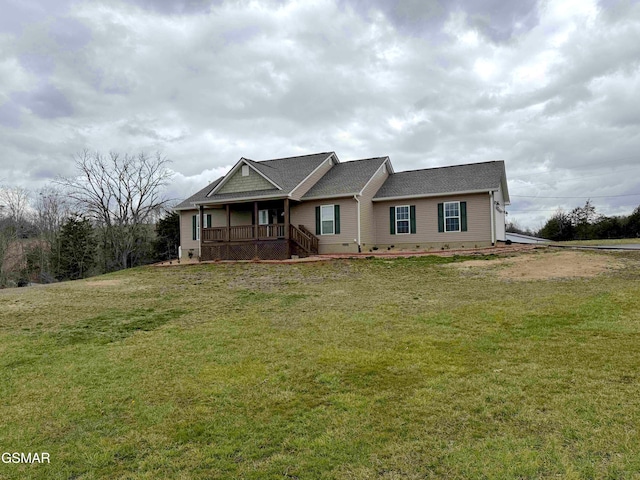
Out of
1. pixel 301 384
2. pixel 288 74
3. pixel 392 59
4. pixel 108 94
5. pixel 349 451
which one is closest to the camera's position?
pixel 349 451

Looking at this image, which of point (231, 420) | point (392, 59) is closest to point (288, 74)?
point (392, 59)

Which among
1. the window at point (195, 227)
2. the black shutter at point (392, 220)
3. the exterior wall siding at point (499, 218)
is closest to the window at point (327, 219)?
the black shutter at point (392, 220)

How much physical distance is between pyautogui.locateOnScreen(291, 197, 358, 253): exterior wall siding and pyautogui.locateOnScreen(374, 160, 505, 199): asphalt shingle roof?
199 cm

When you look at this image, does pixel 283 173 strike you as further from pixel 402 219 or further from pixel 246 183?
pixel 402 219

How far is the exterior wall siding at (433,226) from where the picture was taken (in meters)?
18.8

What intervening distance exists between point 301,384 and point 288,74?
62.2ft

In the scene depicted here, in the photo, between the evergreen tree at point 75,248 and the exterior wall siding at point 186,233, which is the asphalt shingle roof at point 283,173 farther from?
the evergreen tree at point 75,248

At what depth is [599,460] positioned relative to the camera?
10.4ft

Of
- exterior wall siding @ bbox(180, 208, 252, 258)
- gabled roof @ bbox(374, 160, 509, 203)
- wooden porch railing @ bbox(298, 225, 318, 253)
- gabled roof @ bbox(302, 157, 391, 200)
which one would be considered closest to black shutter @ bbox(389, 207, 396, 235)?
gabled roof @ bbox(374, 160, 509, 203)

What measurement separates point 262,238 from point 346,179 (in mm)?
5455

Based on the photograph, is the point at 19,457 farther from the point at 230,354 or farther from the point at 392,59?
the point at 392,59

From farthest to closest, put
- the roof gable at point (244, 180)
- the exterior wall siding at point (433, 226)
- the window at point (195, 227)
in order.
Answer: the window at point (195, 227)
the roof gable at point (244, 180)
the exterior wall siding at point (433, 226)

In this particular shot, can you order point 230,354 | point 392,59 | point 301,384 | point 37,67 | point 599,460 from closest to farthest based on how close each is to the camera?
1. point 599,460
2. point 301,384
3. point 230,354
4. point 37,67
5. point 392,59

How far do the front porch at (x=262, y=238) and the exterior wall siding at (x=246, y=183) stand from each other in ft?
2.84
